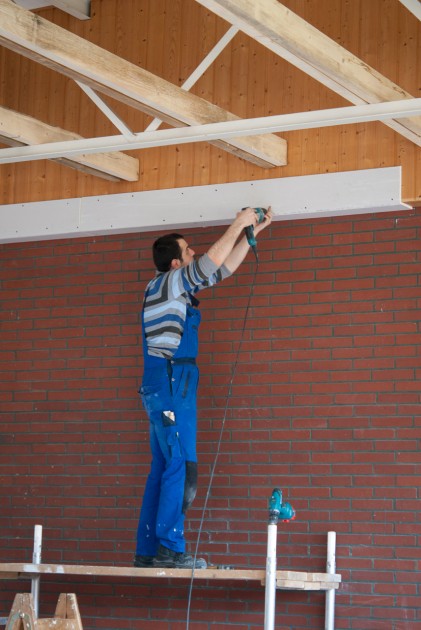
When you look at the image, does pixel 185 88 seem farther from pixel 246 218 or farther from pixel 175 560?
pixel 175 560

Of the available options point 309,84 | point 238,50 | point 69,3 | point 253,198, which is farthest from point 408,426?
point 69,3

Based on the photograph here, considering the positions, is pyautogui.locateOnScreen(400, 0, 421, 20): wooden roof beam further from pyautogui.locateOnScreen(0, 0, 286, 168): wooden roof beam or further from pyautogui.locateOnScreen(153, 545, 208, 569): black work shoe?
pyautogui.locateOnScreen(153, 545, 208, 569): black work shoe

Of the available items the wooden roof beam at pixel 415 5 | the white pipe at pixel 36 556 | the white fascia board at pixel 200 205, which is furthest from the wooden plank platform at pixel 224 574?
the wooden roof beam at pixel 415 5

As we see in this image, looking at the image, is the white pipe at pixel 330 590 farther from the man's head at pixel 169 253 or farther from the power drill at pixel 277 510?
the man's head at pixel 169 253

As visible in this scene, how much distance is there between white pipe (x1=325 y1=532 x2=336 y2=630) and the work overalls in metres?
0.93

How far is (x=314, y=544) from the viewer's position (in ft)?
21.9

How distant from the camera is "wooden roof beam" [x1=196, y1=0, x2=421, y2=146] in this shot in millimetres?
4734

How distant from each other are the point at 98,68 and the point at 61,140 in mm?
1196

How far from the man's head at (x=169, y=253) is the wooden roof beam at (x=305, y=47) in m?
1.53

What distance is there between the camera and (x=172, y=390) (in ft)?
20.5

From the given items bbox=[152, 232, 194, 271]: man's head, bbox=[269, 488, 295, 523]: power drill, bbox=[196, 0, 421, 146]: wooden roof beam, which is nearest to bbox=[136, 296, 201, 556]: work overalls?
bbox=[152, 232, 194, 271]: man's head

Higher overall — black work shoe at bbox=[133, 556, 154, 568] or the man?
the man

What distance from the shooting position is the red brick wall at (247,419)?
6.55 m

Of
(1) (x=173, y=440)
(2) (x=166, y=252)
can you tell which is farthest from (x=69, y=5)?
(1) (x=173, y=440)
